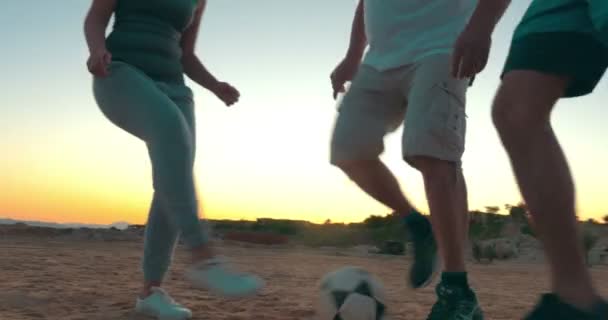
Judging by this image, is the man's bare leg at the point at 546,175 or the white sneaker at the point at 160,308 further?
the white sneaker at the point at 160,308

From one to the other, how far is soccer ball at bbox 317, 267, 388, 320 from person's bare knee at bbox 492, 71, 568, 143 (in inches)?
40.1

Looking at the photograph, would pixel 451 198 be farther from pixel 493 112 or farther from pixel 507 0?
pixel 507 0

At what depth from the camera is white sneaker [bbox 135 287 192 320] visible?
121 inches

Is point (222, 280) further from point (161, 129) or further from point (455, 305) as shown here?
point (455, 305)

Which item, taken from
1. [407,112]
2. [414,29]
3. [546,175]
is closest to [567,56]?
[546,175]

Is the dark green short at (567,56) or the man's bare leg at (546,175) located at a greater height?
the dark green short at (567,56)

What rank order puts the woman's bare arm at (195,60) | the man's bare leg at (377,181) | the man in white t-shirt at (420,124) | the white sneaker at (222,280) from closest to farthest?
the white sneaker at (222,280) < the man in white t-shirt at (420,124) < the man's bare leg at (377,181) < the woman's bare arm at (195,60)

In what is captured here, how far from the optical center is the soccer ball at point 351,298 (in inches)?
111

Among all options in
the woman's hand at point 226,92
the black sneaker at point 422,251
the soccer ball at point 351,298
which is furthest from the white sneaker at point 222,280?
the woman's hand at point 226,92

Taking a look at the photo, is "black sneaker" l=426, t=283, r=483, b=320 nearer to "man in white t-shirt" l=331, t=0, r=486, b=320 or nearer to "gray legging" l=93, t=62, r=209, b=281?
"man in white t-shirt" l=331, t=0, r=486, b=320

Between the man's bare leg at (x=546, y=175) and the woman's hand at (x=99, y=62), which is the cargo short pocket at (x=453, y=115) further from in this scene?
the woman's hand at (x=99, y=62)

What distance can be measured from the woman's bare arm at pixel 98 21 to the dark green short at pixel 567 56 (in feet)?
5.66

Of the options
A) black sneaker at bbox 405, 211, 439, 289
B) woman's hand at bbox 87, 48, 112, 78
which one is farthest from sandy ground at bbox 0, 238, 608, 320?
woman's hand at bbox 87, 48, 112, 78

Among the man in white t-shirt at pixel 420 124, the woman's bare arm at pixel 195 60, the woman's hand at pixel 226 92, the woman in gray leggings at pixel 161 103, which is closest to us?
the woman in gray leggings at pixel 161 103
